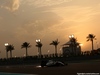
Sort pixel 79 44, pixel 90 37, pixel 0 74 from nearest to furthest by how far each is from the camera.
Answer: pixel 0 74 → pixel 79 44 → pixel 90 37

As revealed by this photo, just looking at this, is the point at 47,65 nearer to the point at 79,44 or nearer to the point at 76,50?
the point at 76,50

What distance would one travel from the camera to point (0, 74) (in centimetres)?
1271

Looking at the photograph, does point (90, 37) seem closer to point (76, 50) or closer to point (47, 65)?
point (76, 50)

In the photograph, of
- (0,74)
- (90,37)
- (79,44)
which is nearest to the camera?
(0,74)

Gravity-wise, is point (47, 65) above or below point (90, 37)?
below

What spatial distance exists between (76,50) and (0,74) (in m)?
138

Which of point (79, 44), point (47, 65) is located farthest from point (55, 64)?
point (79, 44)

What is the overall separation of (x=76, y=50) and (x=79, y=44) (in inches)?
513

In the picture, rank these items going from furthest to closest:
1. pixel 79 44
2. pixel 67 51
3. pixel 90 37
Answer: pixel 90 37 → pixel 79 44 → pixel 67 51

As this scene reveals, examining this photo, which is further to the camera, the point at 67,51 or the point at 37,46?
the point at 37,46

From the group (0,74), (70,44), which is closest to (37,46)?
(70,44)

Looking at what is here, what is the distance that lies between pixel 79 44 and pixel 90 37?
29614mm

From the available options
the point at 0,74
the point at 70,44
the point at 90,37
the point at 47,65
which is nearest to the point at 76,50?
the point at 70,44

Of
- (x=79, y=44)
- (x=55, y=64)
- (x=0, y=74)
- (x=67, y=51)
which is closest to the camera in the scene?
(x=0, y=74)
